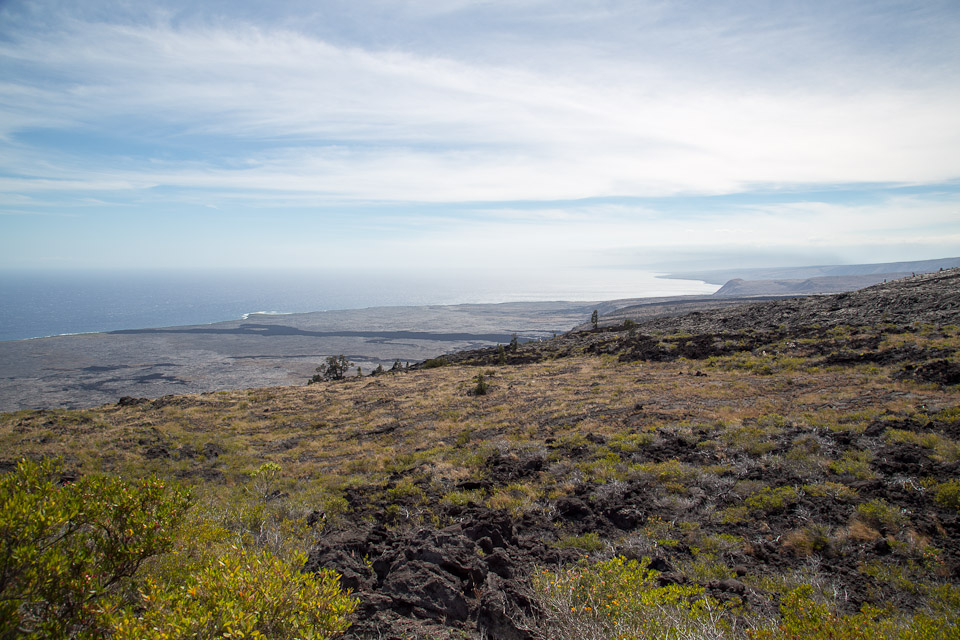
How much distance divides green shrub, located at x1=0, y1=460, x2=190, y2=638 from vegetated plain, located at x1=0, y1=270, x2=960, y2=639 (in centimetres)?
115

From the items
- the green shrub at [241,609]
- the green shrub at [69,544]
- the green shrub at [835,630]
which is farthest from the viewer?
the green shrub at [835,630]

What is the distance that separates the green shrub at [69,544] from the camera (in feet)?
12.5

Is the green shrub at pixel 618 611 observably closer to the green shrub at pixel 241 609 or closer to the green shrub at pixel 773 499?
the green shrub at pixel 241 609

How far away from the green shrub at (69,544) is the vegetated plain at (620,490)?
3.79 ft

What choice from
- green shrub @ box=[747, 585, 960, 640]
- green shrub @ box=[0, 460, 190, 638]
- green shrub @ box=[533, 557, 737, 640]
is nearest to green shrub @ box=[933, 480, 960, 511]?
green shrub @ box=[747, 585, 960, 640]

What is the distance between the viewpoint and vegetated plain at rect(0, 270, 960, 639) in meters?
5.66

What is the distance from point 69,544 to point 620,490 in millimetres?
9492

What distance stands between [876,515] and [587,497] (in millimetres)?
5146

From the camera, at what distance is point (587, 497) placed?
9.79 meters

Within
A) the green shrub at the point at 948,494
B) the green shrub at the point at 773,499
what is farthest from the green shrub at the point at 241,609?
the green shrub at the point at 948,494

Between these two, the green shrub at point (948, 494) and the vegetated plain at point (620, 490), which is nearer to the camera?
the vegetated plain at point (620, 490)

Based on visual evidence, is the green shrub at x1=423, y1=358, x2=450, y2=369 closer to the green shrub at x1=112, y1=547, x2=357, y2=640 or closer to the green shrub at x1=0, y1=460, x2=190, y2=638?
the green shrub at x1=0, y1=460, x2=190, y2=638

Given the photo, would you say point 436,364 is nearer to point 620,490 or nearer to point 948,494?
point 620,490

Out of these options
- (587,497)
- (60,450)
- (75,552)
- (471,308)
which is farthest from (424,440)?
(471,308)
